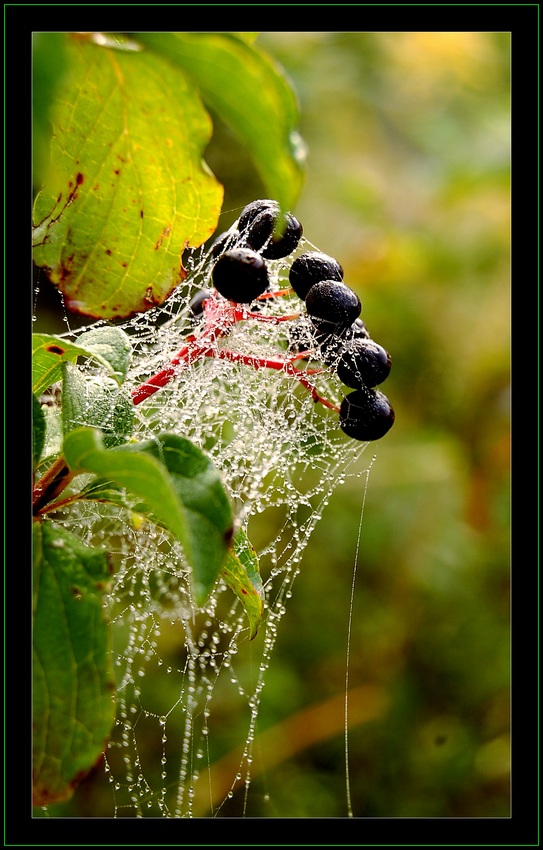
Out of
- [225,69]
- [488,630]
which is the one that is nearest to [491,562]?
[488,630]

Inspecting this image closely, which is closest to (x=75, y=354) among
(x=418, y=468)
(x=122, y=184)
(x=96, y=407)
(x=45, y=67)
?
(x=96, y=407)

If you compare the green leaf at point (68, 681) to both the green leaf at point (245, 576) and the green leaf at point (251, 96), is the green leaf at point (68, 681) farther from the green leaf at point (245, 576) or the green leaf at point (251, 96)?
the green leaf at point (251, 96)

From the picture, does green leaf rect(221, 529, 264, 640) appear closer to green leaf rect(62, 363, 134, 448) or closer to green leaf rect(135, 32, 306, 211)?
green leaf rect(62, 363, 134, 448)

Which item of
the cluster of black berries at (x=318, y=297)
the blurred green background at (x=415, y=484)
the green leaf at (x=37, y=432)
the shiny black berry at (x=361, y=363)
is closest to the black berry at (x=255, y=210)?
A: the cluster of black berries at (x=318, y=297)

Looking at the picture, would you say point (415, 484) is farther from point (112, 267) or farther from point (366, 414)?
point (112, 267)

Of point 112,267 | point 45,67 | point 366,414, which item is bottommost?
point 366,414

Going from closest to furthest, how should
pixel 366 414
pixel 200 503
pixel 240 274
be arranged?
pixel 200 503 < pixel 240 274 < pixel 366 414
